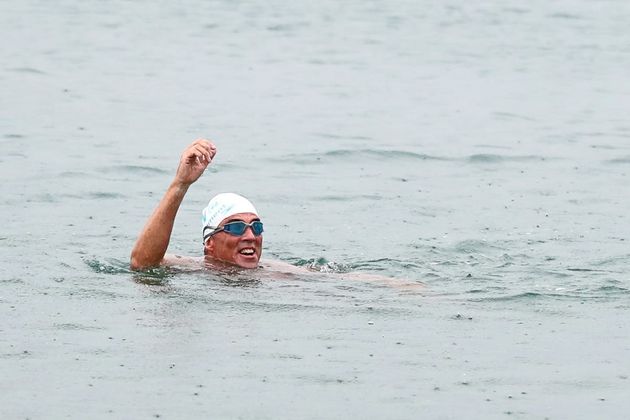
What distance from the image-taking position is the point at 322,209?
662 inches

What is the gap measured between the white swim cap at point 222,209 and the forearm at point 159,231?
81 centimetres

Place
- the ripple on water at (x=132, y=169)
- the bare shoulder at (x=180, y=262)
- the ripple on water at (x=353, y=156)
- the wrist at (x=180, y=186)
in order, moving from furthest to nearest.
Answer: the ripple on water at (x=353, y=156) < the ripple on water at (x=132, y=169) < the bare shoulder at (x=180, y=262) < the wrist at (x=180, y=186)

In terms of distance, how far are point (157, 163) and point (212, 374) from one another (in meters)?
9.21

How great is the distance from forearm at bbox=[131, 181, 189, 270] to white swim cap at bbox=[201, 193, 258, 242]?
0.81 metres

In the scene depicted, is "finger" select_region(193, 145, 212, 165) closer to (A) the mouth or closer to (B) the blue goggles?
(B) the blue goggles

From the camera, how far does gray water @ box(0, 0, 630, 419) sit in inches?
398

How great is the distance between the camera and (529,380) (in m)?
10.2

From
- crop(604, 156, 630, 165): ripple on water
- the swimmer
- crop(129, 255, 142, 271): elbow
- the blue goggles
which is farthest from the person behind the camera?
crop(604, 156, 630, 165): ripple on water

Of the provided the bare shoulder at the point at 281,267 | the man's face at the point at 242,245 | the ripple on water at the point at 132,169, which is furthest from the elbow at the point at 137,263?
the ripple on water at the point at 132,169

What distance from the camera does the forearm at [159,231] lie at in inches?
488

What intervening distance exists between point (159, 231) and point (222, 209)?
101 centimetres

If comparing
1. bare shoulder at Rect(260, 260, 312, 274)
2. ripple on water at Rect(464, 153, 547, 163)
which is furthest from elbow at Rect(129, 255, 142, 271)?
ripple on water at Rect(464, 153, 547, 163)

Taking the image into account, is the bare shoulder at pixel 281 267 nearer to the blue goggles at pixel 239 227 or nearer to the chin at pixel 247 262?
the chin at pixel 247 262

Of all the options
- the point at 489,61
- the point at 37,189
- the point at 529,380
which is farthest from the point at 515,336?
the point at 489,61
